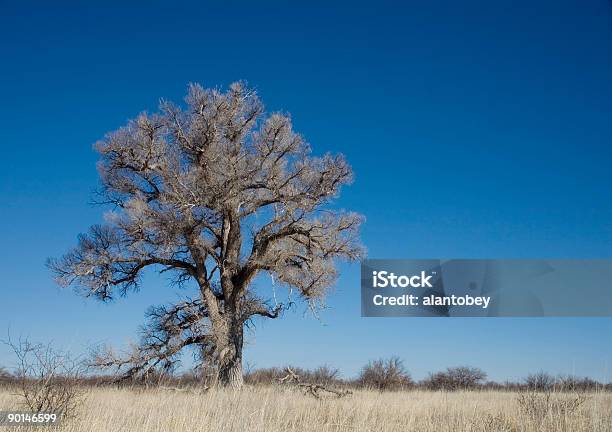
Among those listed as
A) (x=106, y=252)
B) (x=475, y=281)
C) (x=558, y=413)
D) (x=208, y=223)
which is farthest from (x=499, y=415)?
(x=106, y=252)

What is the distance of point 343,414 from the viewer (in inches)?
446

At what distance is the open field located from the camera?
369 inches

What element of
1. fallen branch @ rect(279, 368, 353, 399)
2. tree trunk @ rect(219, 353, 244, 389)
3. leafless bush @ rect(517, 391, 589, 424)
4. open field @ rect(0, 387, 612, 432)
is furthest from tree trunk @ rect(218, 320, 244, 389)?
leafless bush @ rect(517, 391, 589, 424)

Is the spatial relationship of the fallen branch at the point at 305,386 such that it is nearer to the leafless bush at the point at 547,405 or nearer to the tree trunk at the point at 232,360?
the tree trunk at the point at 232,360

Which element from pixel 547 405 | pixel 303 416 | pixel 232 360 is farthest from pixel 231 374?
A: pixel 547 405

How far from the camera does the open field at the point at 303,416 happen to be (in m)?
9.38

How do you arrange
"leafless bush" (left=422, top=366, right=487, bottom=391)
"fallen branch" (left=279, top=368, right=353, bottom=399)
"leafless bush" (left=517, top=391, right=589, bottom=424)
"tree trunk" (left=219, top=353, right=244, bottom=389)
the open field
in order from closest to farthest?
1. the open field
2. "leafless bush" (left=517, top=391, right=589, bottom=424)
3. "fallen branch" (left=279, top=368, right=353, bottom=399)
4. "tree trunk" (left=219, top=353, right=244, bottom=389)
5. "leafless bush" (left=422, top=366, right=487, bottom=391)

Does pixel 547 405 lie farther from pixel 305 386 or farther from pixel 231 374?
pixel 231 374

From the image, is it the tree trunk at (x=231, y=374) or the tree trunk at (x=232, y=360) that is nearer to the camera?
the tree trunk at (x=232, y=360)

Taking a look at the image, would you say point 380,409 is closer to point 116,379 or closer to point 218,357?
point 218,357

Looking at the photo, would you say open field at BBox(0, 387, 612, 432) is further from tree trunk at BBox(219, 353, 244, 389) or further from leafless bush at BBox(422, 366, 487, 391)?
leafless bush at BBox(422, 366, 487, 391)

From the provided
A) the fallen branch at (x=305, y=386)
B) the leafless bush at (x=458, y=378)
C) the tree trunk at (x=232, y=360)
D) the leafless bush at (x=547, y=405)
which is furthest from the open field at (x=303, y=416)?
the leafless bush at (x=458, y=378)

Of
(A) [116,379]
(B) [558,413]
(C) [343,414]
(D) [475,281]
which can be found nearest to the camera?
(B) [558,413]

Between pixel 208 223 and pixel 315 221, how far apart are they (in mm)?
2794
